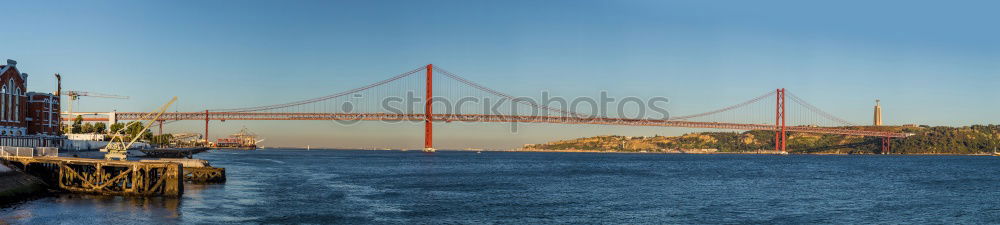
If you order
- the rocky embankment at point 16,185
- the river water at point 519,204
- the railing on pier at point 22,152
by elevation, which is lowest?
the river water at point 519,204

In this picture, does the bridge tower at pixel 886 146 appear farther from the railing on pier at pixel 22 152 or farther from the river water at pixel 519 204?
the railing on pier at pixel 22 152

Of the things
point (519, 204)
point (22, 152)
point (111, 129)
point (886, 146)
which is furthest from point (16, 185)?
point (886, 146)

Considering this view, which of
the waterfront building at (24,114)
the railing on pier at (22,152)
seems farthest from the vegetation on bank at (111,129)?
the railing on pier at (22,152)

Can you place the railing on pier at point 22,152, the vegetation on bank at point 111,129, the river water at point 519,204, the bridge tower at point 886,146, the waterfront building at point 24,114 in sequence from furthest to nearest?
the bridge tower at point 886,146 < the vegetation on bank at point 111,129 < the waterfront building at point 24,114 < the railing on pier at point 22,152 < the river water at point 519,204

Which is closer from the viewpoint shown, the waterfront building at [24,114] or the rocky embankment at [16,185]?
the rocky embankment at [16,185]

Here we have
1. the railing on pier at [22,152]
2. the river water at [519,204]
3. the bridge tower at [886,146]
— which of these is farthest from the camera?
the bridge tower at [886,146]

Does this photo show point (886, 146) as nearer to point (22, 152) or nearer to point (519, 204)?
point (519, 204)
